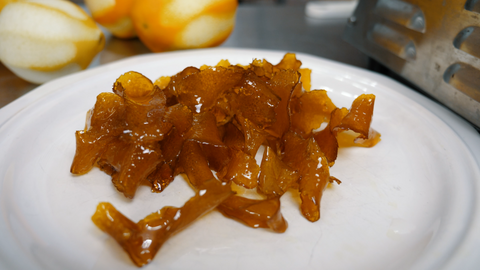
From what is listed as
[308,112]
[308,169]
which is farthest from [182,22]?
[308,169]

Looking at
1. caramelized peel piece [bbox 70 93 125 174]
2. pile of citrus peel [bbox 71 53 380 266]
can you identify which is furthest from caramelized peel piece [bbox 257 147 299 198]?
caramelized peel piece [bbox 70 93 125 174]

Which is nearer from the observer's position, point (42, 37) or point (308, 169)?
point (308, 169)

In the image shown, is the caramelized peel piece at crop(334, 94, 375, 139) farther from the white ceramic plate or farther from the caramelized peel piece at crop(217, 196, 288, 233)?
the caramelized peel piece at crop(217, 196, 288, 233)

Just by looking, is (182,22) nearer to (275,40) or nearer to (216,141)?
(216,141)

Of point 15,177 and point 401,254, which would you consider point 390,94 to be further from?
point 15,177

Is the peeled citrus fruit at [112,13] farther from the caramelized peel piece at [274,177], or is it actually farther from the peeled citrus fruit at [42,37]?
the caramelized peel piece at [274,177]

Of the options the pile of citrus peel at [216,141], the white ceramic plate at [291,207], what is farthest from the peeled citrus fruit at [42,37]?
the pile of citrus peel at [216,141]

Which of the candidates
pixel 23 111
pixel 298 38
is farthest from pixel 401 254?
pixel 298 38
